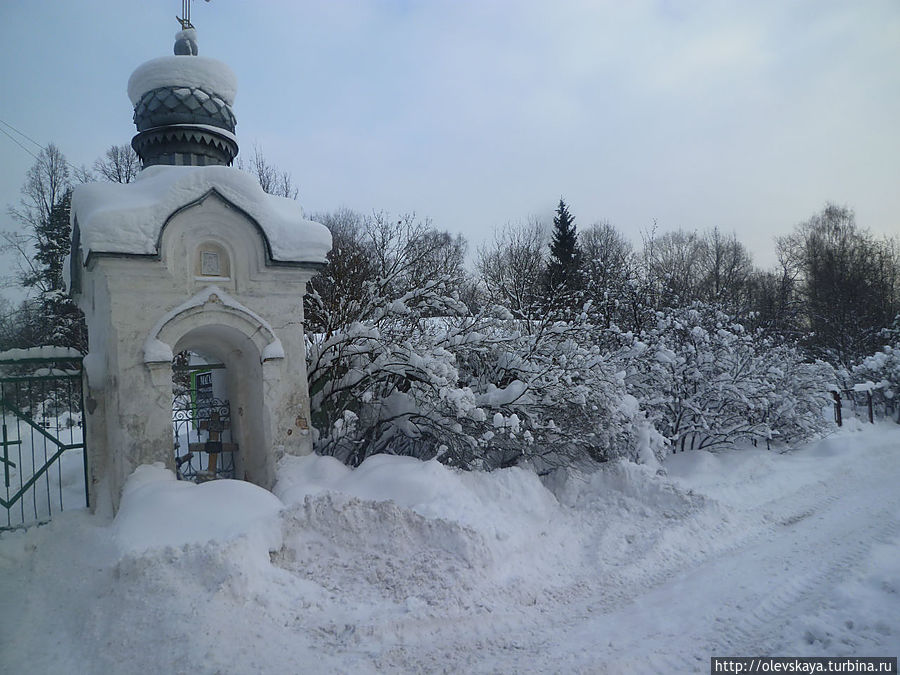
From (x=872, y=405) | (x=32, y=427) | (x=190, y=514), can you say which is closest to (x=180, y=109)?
(x=32, y=427)

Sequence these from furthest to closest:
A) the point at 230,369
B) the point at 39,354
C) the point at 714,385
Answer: the point at 714,385 → the point at 230,369 → the point at 39,354

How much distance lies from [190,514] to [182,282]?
9.08 ft

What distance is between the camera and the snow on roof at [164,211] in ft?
19.4

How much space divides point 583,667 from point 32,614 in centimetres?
478

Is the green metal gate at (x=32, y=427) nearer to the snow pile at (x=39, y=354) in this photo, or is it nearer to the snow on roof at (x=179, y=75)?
the snow pile at (x=39, y=354)

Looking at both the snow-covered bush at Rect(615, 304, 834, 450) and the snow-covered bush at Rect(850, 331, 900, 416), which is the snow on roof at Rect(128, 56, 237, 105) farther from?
the snow-covered bush at Rect(850, 331, 900, 416)

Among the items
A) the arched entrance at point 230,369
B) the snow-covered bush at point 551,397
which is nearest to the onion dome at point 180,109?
the arched entrance at point 230,369

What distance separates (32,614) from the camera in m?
4.75

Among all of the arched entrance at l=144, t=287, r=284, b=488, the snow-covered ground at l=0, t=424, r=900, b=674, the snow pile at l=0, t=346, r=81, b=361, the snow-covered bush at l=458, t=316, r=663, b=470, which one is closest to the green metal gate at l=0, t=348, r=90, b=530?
the snow pile at l=0, t=346, r=81, b=361

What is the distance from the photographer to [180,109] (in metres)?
7.52

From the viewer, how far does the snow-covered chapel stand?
605 centimetres

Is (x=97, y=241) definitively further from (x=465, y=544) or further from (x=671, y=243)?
(x=671, y=243)

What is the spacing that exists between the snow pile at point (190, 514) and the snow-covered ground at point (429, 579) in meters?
0.02

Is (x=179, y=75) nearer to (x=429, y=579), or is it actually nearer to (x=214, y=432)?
(x=214, y=432)
